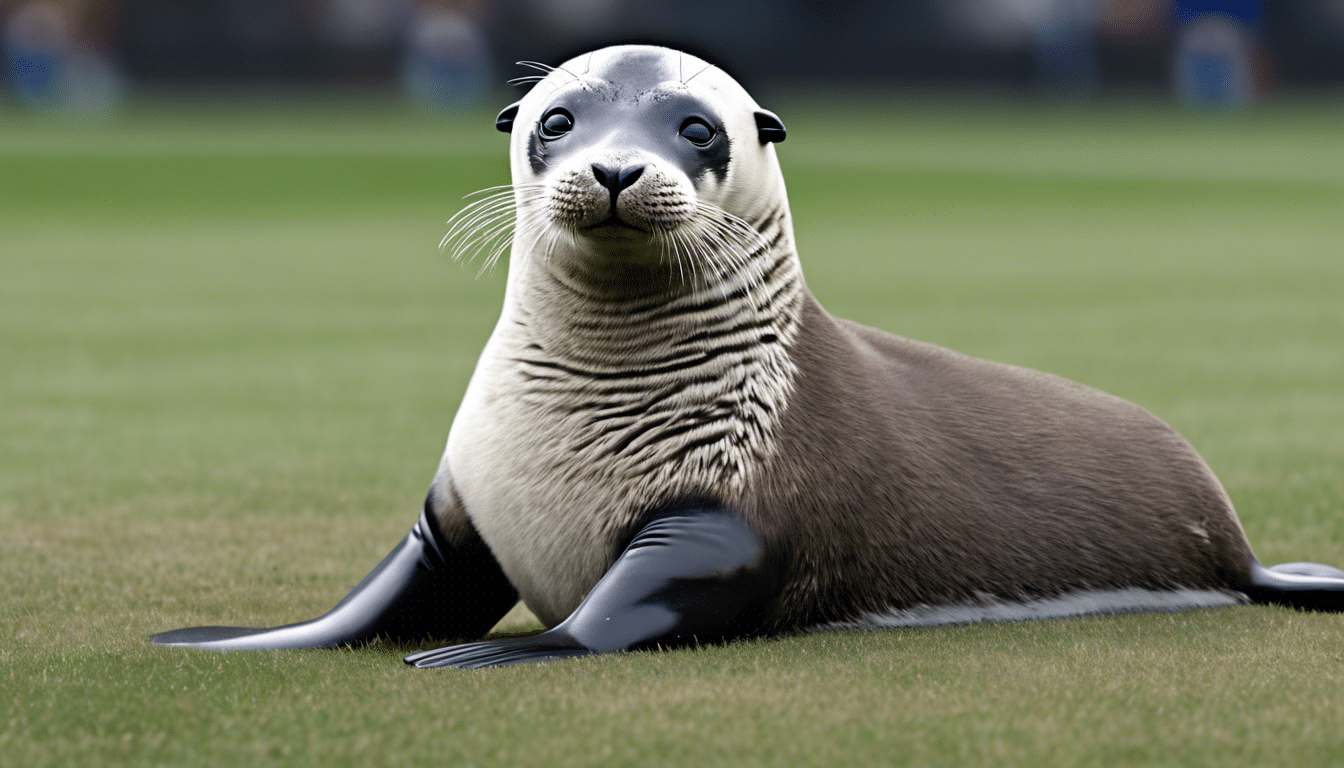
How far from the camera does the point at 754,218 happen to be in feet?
16.4

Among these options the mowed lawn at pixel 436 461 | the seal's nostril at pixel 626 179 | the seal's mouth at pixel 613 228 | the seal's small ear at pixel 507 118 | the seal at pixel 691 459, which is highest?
the seal's small ear at pixel 507 118

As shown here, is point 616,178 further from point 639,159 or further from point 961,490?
point 961,490

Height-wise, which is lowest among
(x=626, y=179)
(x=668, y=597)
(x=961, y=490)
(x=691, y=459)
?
(x=668, y=597)

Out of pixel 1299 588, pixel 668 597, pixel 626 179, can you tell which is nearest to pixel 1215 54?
pixel 1299 588

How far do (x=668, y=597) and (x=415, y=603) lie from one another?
0.82 meters

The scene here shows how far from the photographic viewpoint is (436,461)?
820 cm

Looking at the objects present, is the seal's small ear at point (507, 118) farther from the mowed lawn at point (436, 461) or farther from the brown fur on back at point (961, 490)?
the mowed lawn at point (436, 461)

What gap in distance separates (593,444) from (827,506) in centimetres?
65

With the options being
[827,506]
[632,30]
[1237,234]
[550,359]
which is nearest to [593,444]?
[550,359]

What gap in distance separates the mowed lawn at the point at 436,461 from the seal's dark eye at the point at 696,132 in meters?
1.34

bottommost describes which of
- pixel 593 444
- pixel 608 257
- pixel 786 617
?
pixel 786 617

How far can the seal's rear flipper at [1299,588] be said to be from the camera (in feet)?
17.0

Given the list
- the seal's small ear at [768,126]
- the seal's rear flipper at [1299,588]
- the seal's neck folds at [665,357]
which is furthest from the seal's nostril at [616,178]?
the seal's rear flipper at [1299,588]

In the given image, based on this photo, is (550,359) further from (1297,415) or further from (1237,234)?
(1237,234)
